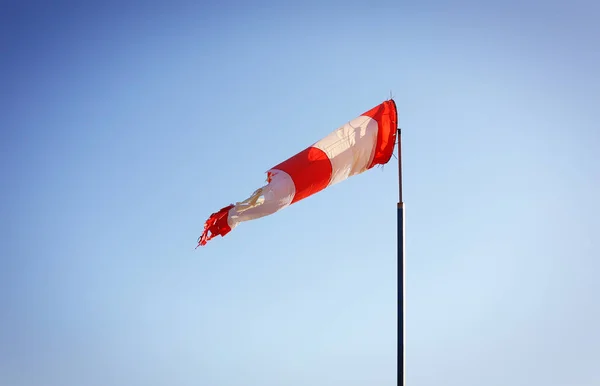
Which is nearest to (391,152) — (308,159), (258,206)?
(308,159)

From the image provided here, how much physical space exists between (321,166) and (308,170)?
387 mm

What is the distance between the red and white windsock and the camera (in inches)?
669

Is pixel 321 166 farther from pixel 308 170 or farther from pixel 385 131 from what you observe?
pixel 385 131

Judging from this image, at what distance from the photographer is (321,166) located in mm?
17891

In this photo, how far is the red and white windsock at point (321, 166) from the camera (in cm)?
1700

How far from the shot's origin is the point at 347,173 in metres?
18.5
